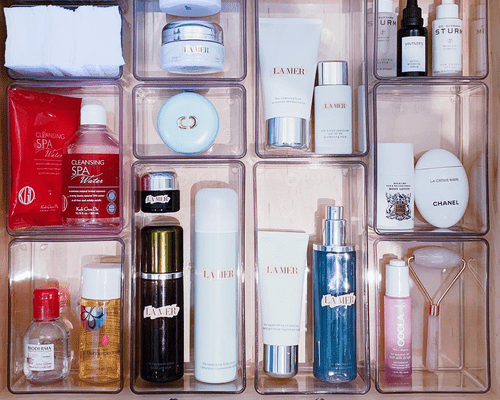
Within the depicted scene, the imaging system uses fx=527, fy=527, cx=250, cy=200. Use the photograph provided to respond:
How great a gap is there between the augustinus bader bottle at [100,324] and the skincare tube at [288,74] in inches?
12.8

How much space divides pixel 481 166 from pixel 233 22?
1.52ft

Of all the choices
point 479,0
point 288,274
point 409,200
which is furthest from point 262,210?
point 479,0

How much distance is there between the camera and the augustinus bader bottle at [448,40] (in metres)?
0.82

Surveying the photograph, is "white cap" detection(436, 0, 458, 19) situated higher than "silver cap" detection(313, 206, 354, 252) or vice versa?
"white cap" detection(436, 0, 458, 19)

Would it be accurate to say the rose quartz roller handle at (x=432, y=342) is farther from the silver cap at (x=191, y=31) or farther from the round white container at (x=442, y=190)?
the silver cap at (x=191, y=31)

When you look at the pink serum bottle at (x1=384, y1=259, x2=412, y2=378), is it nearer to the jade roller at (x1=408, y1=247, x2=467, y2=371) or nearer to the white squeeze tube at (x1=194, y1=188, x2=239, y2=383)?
the jade roller at (x1=408, y1=247, x2=467, y2=371)

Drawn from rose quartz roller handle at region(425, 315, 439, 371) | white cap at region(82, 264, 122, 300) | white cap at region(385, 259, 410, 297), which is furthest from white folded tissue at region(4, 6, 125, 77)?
rose quartz roller handle at region(425, 315, 439, 371)

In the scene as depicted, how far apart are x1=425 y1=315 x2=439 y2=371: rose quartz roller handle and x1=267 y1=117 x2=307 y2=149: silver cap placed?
0.35 metres

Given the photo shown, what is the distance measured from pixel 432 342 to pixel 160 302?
437 millimetres

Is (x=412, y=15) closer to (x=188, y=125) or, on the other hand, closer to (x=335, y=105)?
(x=335, y=105)

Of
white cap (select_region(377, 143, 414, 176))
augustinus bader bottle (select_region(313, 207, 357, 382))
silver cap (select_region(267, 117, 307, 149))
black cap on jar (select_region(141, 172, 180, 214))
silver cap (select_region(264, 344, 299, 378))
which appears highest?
silver cap (select_region(267, 117, 307, 149))

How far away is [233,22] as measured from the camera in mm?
874

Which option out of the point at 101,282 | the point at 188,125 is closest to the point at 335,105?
the point at 188,125

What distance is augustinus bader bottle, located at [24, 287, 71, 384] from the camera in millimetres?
786
